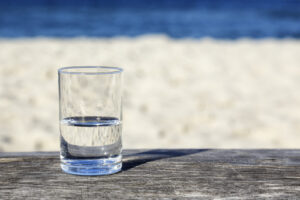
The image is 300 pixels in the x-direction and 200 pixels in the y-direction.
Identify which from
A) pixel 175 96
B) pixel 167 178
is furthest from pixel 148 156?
pixel 175 96

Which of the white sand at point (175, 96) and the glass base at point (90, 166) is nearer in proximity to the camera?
the glass base at point (90, 166)

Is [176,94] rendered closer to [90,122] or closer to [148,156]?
[148,156]

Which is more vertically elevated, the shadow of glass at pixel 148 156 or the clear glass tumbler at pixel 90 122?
the clear glass tumbler at pixel 90 122

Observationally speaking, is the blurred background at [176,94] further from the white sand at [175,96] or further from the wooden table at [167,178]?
the wooden table at [167,178]

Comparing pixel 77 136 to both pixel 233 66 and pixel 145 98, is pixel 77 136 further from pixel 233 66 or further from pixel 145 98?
pixel 233 66

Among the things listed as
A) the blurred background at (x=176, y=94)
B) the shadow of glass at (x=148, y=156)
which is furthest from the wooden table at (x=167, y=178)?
the blurred background at (x=176, y=94)

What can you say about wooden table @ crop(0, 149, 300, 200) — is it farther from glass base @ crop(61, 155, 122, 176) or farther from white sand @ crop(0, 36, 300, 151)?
white sand @ crop(0, 36, 300, 151)

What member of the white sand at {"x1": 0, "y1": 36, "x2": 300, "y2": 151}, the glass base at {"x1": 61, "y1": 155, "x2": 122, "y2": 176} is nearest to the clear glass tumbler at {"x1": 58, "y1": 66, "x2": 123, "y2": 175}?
the glass base at {"x1": 61, "y1": 155, "x2": 122, "y2": 176}

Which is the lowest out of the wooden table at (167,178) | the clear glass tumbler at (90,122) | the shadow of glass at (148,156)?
the wooden table at (167,178)
